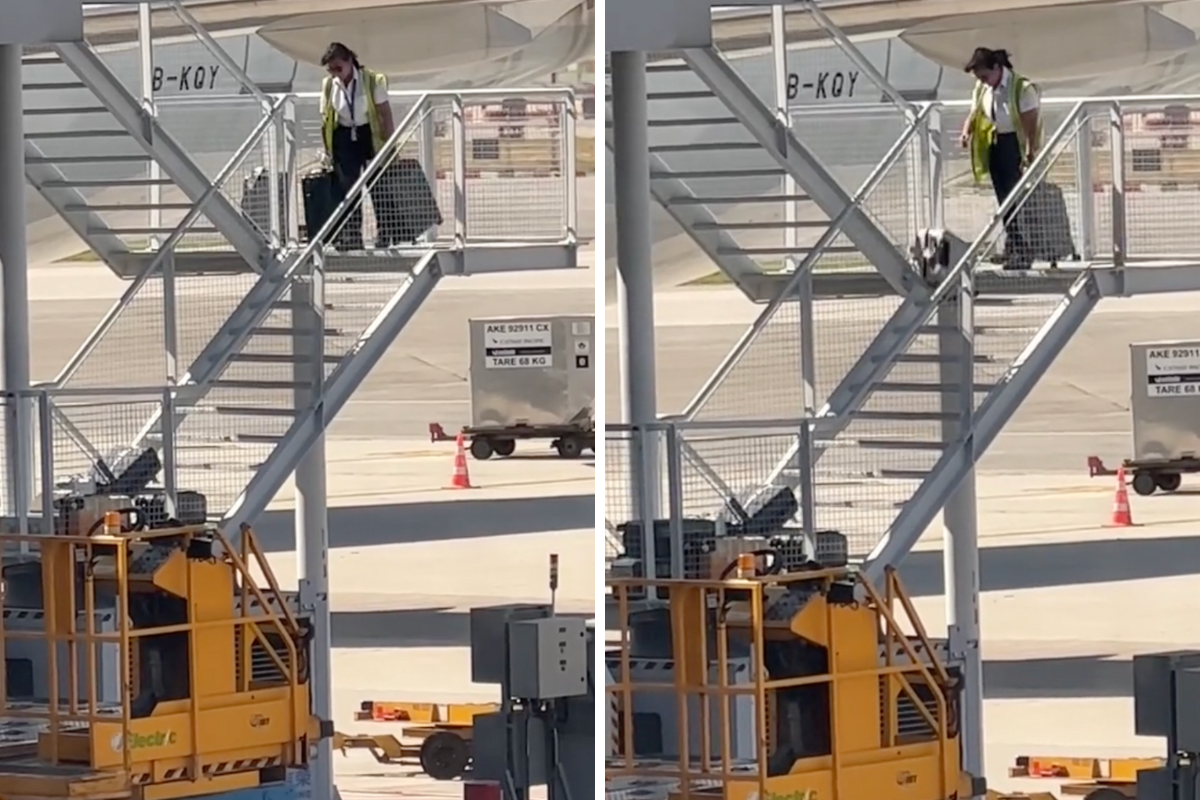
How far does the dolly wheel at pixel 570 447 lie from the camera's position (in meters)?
21.5

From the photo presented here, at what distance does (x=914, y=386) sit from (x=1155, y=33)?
354 inches

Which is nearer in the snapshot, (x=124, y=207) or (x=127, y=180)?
(x=124, y=207)

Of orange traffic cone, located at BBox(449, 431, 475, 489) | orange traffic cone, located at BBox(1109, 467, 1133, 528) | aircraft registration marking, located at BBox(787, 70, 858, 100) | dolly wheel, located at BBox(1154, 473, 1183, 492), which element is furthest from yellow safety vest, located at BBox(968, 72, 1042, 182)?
orange traffic cone, located at BBox(449, 431, 475, 489)

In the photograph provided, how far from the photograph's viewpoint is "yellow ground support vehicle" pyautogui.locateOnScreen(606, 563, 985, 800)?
431 inches

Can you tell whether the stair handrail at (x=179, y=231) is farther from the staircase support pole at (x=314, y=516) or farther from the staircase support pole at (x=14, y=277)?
the staircase support pole at (x=314, y=516)

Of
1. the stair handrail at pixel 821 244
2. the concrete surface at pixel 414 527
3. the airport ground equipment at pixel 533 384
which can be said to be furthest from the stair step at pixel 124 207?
the airport ground equipment at pixel 533 384

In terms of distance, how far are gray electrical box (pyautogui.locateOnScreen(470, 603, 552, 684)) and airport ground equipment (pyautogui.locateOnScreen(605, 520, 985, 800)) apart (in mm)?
521

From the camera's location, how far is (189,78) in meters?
19.9

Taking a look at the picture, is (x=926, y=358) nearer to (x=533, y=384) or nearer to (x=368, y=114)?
(x=368, y=114)

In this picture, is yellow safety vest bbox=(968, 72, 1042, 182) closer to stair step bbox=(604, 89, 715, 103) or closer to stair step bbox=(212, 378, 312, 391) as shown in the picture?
stair step bbox=(604, 89, 715, 103)

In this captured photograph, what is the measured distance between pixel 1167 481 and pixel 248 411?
27.1 feet

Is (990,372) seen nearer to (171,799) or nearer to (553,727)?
(553,727)

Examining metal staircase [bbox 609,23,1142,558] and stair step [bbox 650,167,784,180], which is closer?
metal staircase [bbox 609,23,1142,558]

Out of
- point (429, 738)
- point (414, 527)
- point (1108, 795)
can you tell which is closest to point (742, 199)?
point (1108, 795)
